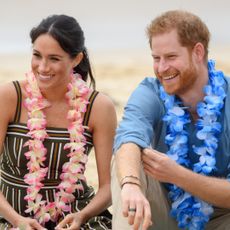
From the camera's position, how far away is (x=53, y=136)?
4113 millimetres

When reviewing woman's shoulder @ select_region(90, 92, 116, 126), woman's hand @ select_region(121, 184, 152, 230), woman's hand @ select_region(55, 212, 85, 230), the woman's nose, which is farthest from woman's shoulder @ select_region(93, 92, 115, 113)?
woman's hand @ select_region(121, 184, 152, 230)

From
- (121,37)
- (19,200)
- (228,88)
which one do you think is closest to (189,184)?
(228,88)

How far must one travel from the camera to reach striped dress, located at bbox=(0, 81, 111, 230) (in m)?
4.09

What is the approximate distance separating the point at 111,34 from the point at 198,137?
14.4 m

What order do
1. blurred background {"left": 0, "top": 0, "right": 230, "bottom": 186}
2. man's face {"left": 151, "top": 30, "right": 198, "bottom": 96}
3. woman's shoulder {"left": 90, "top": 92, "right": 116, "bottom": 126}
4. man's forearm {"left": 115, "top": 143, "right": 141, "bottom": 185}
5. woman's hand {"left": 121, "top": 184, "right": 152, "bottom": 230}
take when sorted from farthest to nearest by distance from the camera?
blurred background {"left": 0, "top": 0, "right": 230, "bottom": 186}
woman's shoulder {"left": 90, "top": 92, "right": 116, "bottom": 126}
man's face {"left": 151, "top": 30, "right": 198, "bottom": 96}
man's forearm {"left": 115, "top": 143, "right": 141, "bottom": 185}
woman's hand {"left": 121, "top": 184, "right": 152, "bottom": 230}

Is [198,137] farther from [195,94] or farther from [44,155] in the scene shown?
[44,155]

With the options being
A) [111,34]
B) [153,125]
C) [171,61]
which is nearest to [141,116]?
[153,125]

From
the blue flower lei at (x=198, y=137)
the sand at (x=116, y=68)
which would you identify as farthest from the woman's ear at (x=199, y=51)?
the sand at (x=116, y=68)

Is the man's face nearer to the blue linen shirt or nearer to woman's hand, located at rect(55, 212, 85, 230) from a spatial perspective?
the blue linen shirt

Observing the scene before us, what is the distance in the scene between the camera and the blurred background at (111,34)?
11.3m

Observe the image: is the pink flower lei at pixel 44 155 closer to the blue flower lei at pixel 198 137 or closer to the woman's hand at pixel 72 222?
the woman's hand at pixel 72 222

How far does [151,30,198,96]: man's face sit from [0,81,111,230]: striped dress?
55 centimetres

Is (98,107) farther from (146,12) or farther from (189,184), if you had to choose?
(146,12)

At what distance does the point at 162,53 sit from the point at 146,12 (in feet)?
59.8
